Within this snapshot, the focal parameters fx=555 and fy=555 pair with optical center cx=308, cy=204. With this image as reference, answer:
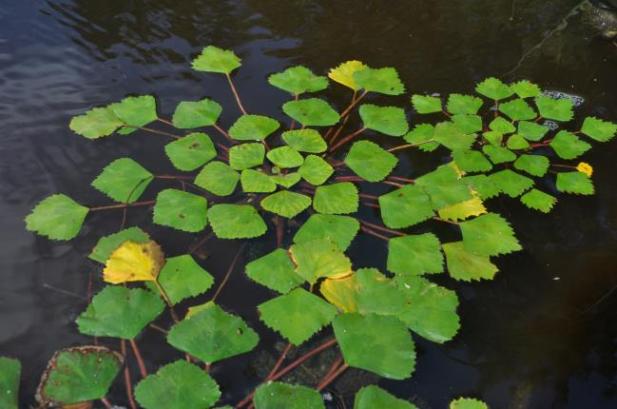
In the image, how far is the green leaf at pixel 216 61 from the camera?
1.98 meters

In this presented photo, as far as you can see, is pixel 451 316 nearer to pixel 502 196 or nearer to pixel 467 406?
pixel 467 406

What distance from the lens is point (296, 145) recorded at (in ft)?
5.65

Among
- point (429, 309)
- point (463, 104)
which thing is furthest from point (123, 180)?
point (463, 104)

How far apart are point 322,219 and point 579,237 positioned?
0.77 meters

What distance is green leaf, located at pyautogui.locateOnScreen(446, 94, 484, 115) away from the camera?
6.28 ft

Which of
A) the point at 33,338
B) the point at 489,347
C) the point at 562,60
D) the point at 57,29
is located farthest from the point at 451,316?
the point at 57,29

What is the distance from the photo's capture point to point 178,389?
1.14 metres

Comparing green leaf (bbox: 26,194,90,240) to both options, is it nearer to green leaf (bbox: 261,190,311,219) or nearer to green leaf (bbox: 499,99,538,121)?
green leaf (bbox: 261,190,311,219)

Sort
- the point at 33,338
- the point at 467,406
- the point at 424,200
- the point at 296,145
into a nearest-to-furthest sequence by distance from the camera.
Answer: the point at 467,406
the point at 33,338
the point at 424,200
the point at 296,145

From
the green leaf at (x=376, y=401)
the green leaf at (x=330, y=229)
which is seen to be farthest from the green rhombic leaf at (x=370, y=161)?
the green leaf at (x=376, y=401)

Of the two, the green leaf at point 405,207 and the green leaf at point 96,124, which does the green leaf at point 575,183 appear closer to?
the green leaf at point 405,207

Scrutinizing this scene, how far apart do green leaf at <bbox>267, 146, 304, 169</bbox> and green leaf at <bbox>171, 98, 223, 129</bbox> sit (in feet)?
0.85

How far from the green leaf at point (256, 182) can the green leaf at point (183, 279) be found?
0.93ft

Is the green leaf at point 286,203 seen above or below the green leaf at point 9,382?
above
